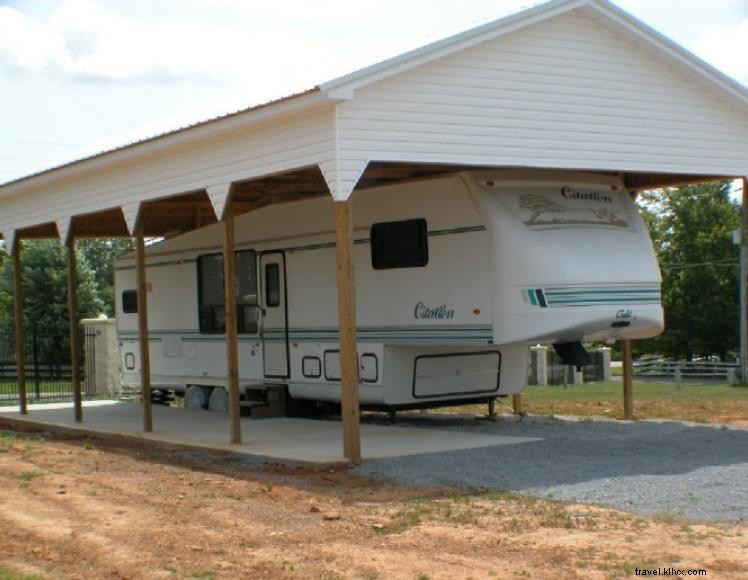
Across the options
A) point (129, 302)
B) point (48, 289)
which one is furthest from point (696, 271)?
point (129, 302)

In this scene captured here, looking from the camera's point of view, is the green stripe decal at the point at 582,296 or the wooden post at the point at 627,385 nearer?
the green stripe decal at the point at 582,296

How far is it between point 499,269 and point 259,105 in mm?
3142

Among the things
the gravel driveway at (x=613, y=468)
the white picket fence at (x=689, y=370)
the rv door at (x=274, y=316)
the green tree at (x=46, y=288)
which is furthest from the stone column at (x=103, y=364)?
the white picket fence at (x=689, y=370)

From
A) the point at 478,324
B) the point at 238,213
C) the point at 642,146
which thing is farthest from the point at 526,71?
the point at 238,213

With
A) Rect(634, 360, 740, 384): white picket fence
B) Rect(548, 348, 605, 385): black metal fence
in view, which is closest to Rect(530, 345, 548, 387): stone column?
Rect(548, 348, 605, 385): black metal fence

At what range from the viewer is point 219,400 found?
A: 18.2 meters

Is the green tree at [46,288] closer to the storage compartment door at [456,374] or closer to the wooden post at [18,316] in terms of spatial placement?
the wooden post at [18,316]

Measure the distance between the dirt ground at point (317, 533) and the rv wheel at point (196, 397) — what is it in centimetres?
764

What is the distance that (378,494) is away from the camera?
9875mm

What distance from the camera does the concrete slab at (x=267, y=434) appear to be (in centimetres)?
1229

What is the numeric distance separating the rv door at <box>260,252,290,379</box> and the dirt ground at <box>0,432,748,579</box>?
5427mm

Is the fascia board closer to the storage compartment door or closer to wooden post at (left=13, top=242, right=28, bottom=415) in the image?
wooden post at (left=13, top=242, right=28, bottom=415)

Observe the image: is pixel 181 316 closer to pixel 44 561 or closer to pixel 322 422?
pixel 322 422

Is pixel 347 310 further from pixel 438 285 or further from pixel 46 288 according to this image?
pixel 46 288
